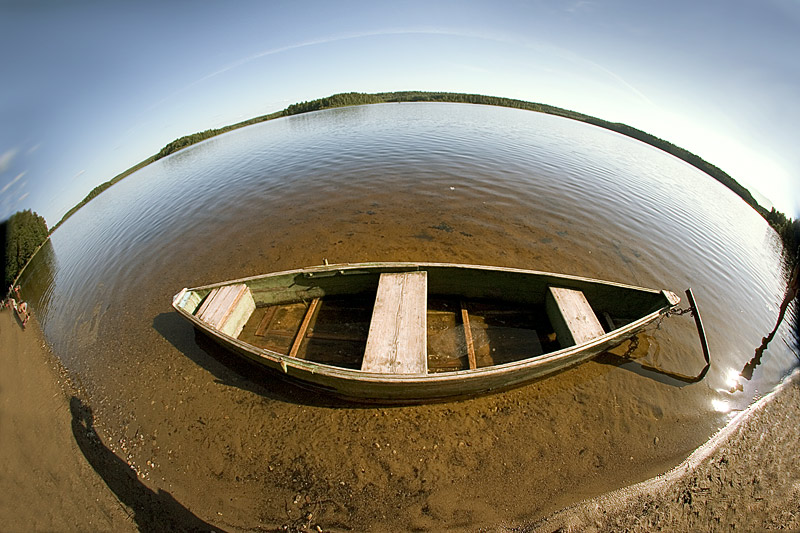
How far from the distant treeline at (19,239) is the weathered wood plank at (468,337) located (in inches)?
943

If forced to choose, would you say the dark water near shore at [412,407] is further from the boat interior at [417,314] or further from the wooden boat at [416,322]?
the boat interior at [417,314]

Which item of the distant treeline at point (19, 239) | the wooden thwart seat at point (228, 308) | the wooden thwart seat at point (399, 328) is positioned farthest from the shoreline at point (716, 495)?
the distant treeline at point (19, 239)

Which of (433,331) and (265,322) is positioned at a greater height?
(265,322)

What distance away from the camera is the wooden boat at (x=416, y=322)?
19.2ft

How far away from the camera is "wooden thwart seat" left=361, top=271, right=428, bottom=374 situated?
586 centimetres

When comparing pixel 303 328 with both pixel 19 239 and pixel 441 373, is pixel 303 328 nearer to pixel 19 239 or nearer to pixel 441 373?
pixel 441 373

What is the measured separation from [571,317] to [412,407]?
184 inches

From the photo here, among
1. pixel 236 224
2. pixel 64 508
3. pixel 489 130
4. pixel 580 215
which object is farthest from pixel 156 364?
pixel 489 130

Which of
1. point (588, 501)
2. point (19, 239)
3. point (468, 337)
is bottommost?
point (588, 501)

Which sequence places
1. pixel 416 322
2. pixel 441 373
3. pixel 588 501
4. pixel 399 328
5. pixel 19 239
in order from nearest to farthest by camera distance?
pixel 588 501
pixel 441 373
pixel 399 328
pixel 416 322
pixel 19 239

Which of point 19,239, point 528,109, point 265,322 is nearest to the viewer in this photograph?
point 265,322

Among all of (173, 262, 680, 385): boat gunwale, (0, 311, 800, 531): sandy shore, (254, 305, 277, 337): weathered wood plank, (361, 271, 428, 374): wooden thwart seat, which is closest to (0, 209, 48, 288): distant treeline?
(0, 311, 800, 531): sandy shore

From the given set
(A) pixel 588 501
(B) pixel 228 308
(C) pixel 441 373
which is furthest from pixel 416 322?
(B) pixel 228 308

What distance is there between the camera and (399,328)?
22.0 ft
